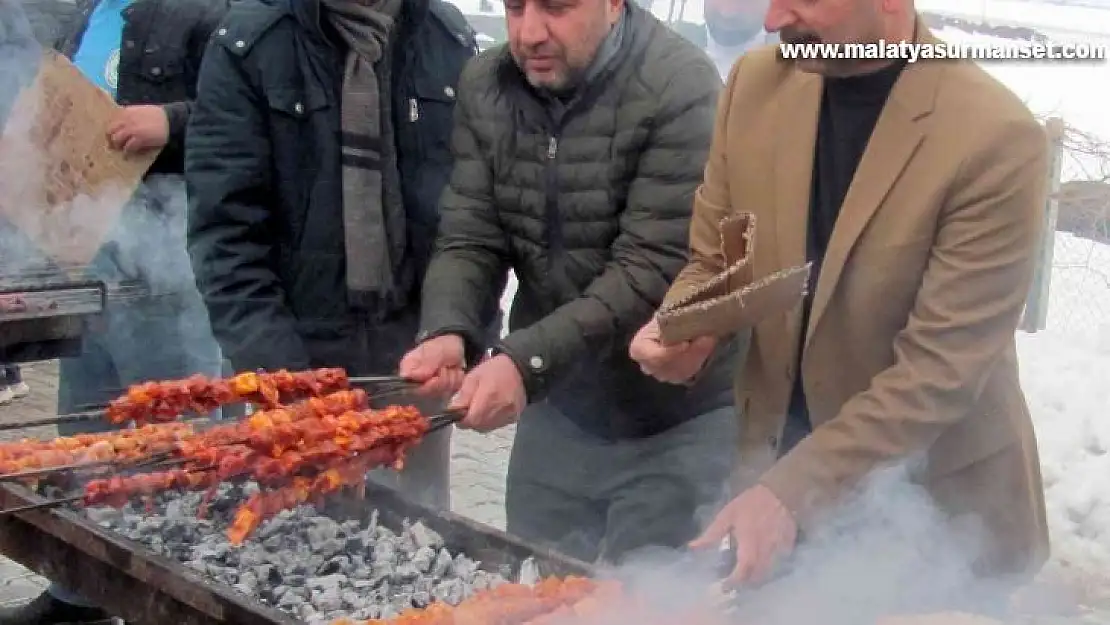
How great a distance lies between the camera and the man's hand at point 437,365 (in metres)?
3.21

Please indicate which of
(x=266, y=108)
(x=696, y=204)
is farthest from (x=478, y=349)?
(x=266, y=108)

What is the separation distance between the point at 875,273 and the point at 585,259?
1.06m

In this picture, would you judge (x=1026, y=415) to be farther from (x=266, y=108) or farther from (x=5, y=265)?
(x=5, y=265)

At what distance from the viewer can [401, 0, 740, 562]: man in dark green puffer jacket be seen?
3330 millimetres

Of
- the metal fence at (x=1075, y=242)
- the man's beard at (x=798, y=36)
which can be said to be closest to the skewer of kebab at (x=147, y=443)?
the man's beard at (x=798, y=36)

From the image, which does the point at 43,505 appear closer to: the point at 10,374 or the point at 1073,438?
the point at 10,374

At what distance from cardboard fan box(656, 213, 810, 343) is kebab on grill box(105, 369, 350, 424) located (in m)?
1.14

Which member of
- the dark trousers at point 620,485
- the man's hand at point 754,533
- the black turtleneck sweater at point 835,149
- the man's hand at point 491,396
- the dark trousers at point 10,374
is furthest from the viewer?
the dark trousers at point 10,374

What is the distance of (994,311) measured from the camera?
2559mm

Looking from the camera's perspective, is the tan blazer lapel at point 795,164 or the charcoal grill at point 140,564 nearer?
the charcoal grill at point 140,564

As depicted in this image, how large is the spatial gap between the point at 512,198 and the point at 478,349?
48 centimetres

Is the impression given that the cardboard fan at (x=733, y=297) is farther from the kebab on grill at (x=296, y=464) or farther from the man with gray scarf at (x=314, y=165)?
the man with gray scarf at (x=314, y=165)

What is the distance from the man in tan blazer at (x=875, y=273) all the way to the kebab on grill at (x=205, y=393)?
1057mm

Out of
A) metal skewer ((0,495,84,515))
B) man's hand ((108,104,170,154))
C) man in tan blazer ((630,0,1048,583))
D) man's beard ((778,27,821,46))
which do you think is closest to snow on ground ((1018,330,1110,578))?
man in tan blazer ((630,0,1048,583))
